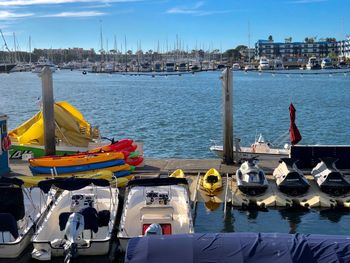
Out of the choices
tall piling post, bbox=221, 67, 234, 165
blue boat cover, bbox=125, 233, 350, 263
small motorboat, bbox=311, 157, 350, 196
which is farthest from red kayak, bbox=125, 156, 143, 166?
blue boat cover, bbox=125, 233, 350, 263

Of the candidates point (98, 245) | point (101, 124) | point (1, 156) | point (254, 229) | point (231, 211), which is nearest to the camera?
point (98, 245)

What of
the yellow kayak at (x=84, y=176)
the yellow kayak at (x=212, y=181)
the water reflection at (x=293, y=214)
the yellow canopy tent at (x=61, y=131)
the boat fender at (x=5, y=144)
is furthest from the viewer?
the yellow canopy tent at (x=61, y=131)

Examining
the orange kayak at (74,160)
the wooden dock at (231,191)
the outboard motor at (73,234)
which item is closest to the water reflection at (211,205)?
the wooden dock at (231,191)

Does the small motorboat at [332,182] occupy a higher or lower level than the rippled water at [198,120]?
higher

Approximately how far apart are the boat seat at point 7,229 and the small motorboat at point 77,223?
61 cm

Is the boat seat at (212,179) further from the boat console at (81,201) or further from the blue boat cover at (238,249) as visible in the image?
the blue boat cover at (238,249)

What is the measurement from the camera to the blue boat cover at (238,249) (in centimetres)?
983

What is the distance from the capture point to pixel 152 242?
10156 mm

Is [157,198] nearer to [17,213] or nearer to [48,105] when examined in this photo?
[17,213]

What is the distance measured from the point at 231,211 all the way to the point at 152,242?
9600 mm

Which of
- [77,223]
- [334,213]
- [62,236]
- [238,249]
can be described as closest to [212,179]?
[334,213]

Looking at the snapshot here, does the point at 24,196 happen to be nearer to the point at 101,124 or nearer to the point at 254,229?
the point at 254,229

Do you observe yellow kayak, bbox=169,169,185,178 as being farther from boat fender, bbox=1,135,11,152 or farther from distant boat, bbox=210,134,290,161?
boat fender, bbox=1,135,11,152

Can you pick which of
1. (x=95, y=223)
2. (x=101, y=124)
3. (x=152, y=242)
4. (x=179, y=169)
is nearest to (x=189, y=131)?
(x=101, y=124)
